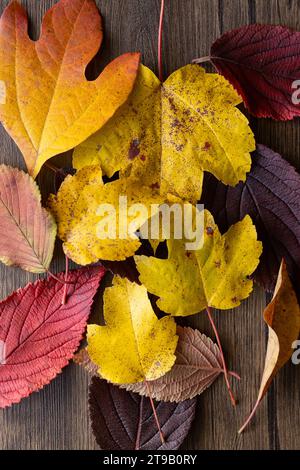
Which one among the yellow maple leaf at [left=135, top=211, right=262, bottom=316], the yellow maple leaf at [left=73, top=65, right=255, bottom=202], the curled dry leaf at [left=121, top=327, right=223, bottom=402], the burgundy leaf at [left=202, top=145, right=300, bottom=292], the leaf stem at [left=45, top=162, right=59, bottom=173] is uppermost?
the yellow maple leaf at [left=73, top=65, right=255, bottom=202]

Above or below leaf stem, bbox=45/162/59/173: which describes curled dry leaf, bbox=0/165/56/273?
below

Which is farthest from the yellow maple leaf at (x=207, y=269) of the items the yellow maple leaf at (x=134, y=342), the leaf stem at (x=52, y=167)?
the leaf stem at (x=52, y=167)

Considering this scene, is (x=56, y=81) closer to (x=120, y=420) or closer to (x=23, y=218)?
(x=23, y=218)

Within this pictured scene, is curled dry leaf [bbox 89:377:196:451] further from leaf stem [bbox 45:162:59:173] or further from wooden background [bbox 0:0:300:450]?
leaf stem [bbox 45:162:59:173]

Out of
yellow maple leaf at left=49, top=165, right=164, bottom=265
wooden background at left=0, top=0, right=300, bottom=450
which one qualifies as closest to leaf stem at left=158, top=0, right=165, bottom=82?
wooden background at left=0, top=0, right=300, bottom=450
